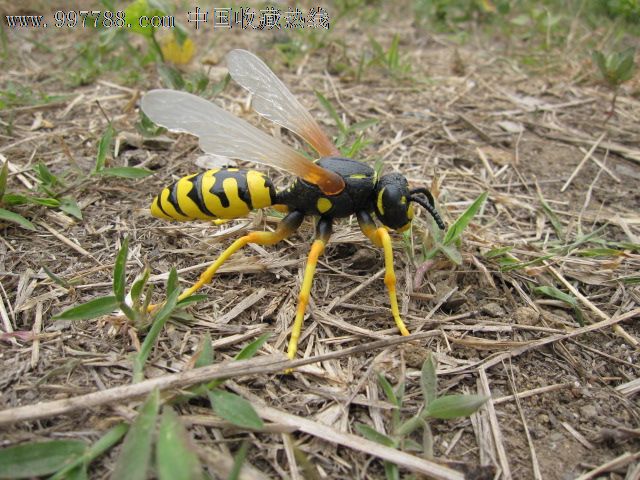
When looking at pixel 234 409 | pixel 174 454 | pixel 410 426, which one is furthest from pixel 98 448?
pixel 410 426

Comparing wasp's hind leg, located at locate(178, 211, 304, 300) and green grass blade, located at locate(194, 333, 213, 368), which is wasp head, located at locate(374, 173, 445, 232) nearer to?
wasp's hind leg, located at locate(178, 211, 304, 300)

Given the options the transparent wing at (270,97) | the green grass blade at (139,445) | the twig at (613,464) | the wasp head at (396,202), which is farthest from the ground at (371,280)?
the transparent wing at (270,97)

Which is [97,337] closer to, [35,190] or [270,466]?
[270,466]

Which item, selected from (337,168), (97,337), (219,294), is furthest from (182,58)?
(97,337)

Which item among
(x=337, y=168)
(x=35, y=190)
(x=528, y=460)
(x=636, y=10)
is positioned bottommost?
(x=528, y=460)

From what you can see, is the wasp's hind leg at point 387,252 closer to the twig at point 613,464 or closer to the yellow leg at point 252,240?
the yellow leg at point 252,240

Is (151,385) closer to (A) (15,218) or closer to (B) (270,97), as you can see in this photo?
(A) (15,218)
